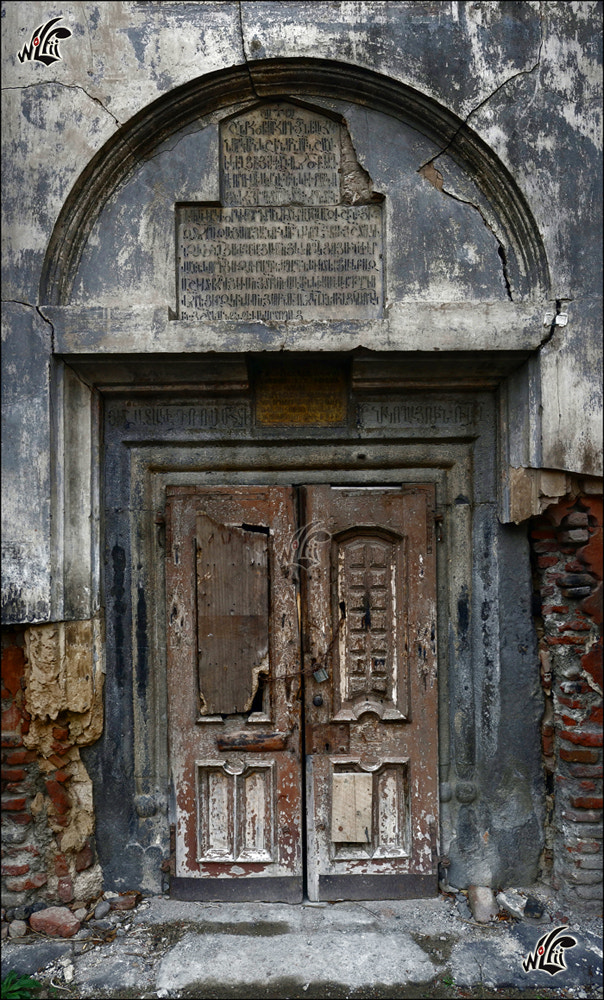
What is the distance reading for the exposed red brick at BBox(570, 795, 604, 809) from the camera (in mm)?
3377

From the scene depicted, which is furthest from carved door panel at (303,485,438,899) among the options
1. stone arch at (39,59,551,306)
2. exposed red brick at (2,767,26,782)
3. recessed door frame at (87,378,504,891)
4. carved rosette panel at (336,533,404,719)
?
exposed red brick at (2,767,26,782)

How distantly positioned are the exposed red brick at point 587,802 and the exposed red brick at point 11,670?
2873 millimetres

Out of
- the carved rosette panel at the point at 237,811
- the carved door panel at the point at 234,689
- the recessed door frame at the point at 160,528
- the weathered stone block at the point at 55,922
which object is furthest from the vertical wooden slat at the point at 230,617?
the weathered stone block at the point at 55,922

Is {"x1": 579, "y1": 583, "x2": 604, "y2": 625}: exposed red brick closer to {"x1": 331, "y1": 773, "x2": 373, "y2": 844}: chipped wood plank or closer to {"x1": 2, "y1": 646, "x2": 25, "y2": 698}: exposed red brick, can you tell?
{"x1": 331, "y1": 773, "x2": 373, "y2": 844}: chipped wood plank

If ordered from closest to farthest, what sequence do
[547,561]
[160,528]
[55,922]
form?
1. [55,922]
2. [547,561]
3. [160,528]

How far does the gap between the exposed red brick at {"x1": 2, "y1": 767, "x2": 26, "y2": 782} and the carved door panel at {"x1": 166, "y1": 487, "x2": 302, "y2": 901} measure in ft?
2.44

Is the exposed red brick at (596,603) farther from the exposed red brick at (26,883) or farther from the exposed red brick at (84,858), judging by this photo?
the exposed red brick at (26,883)

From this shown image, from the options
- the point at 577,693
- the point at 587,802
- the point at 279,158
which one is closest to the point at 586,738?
the point at 577,693

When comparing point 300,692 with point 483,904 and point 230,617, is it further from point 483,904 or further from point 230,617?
point 483,904

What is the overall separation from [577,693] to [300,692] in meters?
1.42

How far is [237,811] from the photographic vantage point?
3596mm

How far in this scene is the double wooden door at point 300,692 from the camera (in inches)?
141

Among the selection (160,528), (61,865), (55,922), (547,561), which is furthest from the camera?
(160,528)

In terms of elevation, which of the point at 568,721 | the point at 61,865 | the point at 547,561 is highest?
the point at 547,561
